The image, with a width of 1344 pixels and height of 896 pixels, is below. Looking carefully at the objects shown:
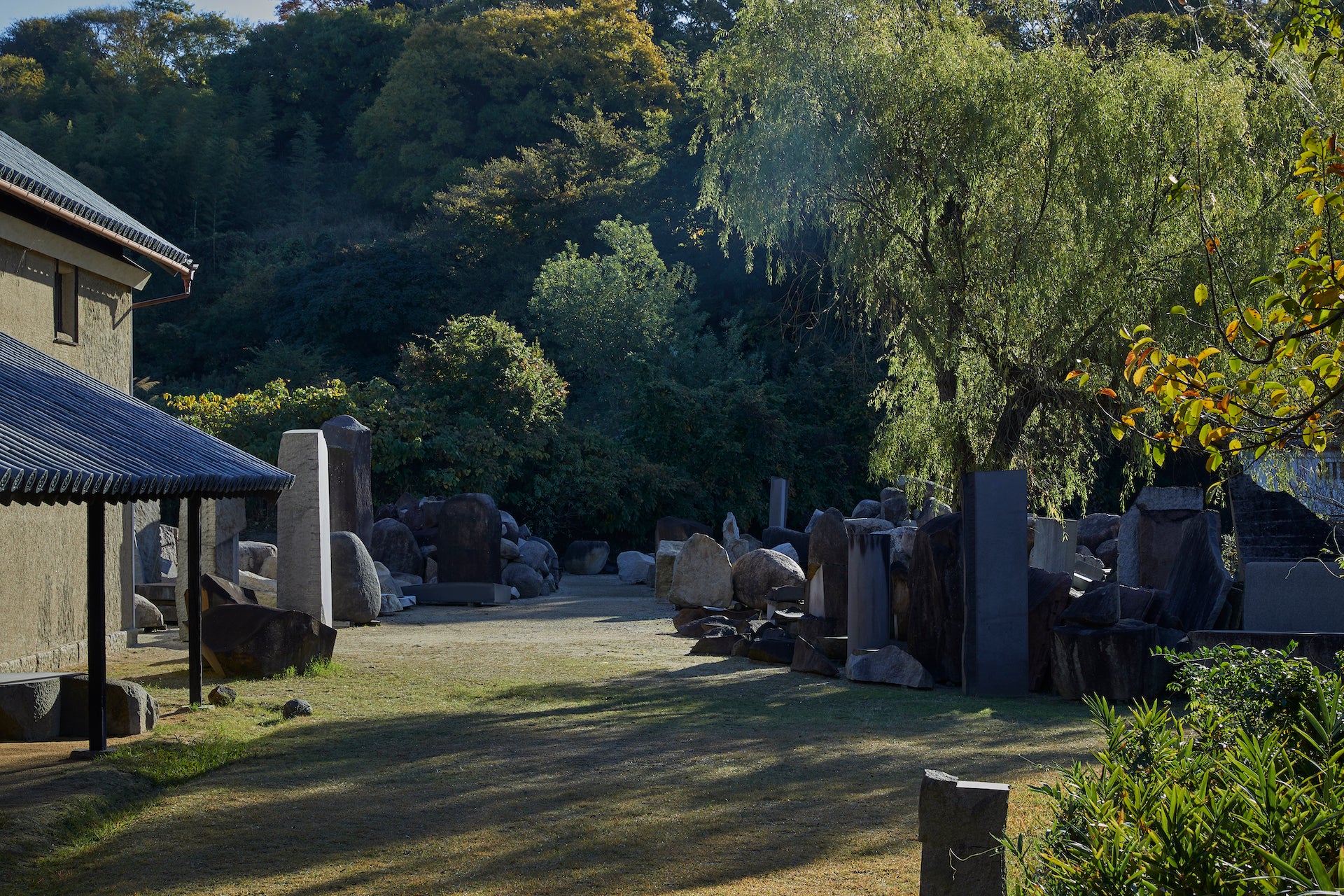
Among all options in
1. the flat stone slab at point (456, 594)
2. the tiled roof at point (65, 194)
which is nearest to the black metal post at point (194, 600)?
the tiled roof at point (65, 194)

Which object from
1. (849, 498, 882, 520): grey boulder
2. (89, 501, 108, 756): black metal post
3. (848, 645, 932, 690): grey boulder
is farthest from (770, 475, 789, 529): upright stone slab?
(89, 501, 108, 756): black metal post

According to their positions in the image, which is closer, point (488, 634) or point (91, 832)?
point (91, 832)

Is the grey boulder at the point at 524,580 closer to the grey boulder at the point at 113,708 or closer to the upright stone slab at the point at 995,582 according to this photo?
the upright stone slab at the point at 995,582

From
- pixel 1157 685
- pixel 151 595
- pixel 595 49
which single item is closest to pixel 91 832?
pixel 1157 685

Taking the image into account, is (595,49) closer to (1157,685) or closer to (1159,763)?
(1157,685)

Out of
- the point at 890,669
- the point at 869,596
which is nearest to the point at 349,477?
the point at 869,596

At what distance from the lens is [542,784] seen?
641 centimetres

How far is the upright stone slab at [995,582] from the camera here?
9266mm

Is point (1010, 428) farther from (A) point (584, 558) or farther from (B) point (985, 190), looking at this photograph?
(A) point (584, 558)

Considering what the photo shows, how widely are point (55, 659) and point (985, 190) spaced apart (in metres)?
10.2

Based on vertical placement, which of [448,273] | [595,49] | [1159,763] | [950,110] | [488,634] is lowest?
[488,634]

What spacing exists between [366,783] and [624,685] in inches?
148

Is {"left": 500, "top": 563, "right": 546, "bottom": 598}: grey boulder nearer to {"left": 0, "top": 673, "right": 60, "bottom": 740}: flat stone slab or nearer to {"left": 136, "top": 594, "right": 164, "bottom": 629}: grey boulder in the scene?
{"left": 136, "top": 594, "right": 164, "bottom": 629}: grey boulder

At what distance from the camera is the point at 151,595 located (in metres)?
14.3
